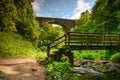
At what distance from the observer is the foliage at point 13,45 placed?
18.1 m

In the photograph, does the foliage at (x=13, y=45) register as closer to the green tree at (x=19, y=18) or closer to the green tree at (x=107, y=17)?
the green tree at (x=19, y=18)

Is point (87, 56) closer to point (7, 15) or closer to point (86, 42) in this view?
point (86, 42)

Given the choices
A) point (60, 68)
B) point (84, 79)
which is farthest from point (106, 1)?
point (60, 68)

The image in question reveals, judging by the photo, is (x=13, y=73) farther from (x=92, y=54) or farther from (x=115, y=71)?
(x=92, y=54)

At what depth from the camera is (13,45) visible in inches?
789

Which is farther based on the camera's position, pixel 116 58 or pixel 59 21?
pixel 59 21

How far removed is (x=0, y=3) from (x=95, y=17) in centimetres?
1693

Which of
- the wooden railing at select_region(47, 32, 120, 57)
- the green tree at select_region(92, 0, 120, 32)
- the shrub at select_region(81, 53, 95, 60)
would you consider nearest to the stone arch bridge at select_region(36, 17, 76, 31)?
the green tree at select_region(92, 0, 120, 32)

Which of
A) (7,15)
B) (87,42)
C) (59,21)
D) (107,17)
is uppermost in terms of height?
(59,21)

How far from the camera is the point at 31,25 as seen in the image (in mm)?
24641

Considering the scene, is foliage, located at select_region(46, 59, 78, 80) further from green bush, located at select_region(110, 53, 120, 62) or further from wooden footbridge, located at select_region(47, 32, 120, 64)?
green bush, located at select_region(110, 53, 120, 62)

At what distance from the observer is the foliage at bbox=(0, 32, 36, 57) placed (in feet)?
59.4

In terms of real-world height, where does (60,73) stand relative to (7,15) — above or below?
below

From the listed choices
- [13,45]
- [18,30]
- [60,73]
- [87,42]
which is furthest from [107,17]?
[60,73]
